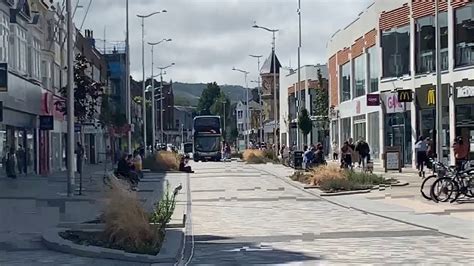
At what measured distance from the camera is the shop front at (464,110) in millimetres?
42906

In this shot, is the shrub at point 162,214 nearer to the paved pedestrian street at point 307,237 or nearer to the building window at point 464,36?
the paved pedestrian street at point 307,237

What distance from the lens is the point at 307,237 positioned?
17984 mm

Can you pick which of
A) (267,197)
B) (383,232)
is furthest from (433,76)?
(383,232)

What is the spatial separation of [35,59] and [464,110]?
75.5 feet

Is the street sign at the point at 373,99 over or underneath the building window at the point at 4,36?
underneath

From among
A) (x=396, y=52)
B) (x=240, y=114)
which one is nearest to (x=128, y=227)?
(x=396, y=52)

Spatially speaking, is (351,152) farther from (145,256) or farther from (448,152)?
(145,256)

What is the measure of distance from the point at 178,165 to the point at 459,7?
22.6m

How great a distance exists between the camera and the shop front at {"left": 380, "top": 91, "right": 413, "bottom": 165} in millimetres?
49281

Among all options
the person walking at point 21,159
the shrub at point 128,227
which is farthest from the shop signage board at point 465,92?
the shrub at point 128,227

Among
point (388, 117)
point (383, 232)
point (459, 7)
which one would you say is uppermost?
point (459, 7)

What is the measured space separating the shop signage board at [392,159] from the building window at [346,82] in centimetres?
2070

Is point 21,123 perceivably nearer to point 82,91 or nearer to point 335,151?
point 82,91

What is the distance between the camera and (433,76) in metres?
46.0
